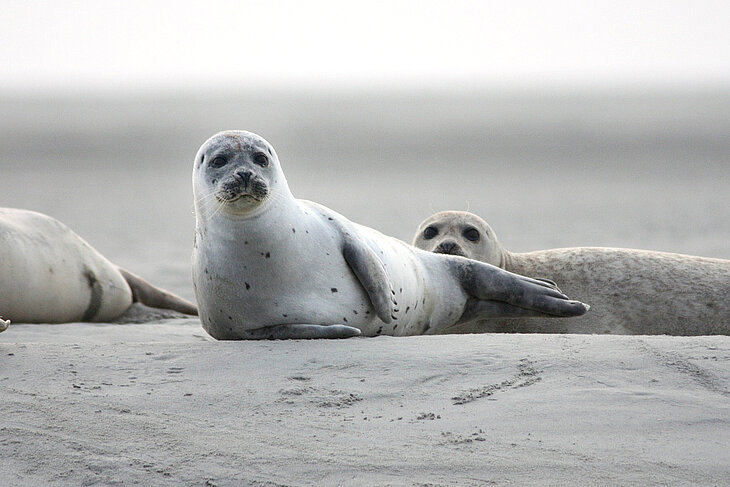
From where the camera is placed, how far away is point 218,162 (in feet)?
13.7

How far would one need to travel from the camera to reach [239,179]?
157 inches

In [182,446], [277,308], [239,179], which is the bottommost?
[182,446]

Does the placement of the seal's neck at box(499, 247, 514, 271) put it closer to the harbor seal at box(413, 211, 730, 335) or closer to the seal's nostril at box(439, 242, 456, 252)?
the harbor seal at box(413, 211, 730, 335)

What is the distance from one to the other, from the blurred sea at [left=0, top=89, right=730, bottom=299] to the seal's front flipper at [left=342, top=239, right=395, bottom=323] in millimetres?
3408

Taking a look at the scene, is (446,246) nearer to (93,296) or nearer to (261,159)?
(261,159)

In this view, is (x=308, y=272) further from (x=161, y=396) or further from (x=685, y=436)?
(x=685, y=436)

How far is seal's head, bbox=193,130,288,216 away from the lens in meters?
4.00

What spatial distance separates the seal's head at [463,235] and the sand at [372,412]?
1.74 metres

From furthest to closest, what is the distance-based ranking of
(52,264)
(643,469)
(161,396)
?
(52,264) < (161,396) < (643,469)

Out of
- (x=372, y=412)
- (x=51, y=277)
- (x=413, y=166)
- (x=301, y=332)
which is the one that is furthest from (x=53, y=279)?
(x=413, y=166)

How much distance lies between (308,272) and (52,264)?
1.87 m

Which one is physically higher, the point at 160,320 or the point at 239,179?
the point at 239,179

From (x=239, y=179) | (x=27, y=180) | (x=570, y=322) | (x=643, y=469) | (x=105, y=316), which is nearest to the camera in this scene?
(x=643, y=469)

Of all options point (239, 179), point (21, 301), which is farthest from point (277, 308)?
point (21, 301)
